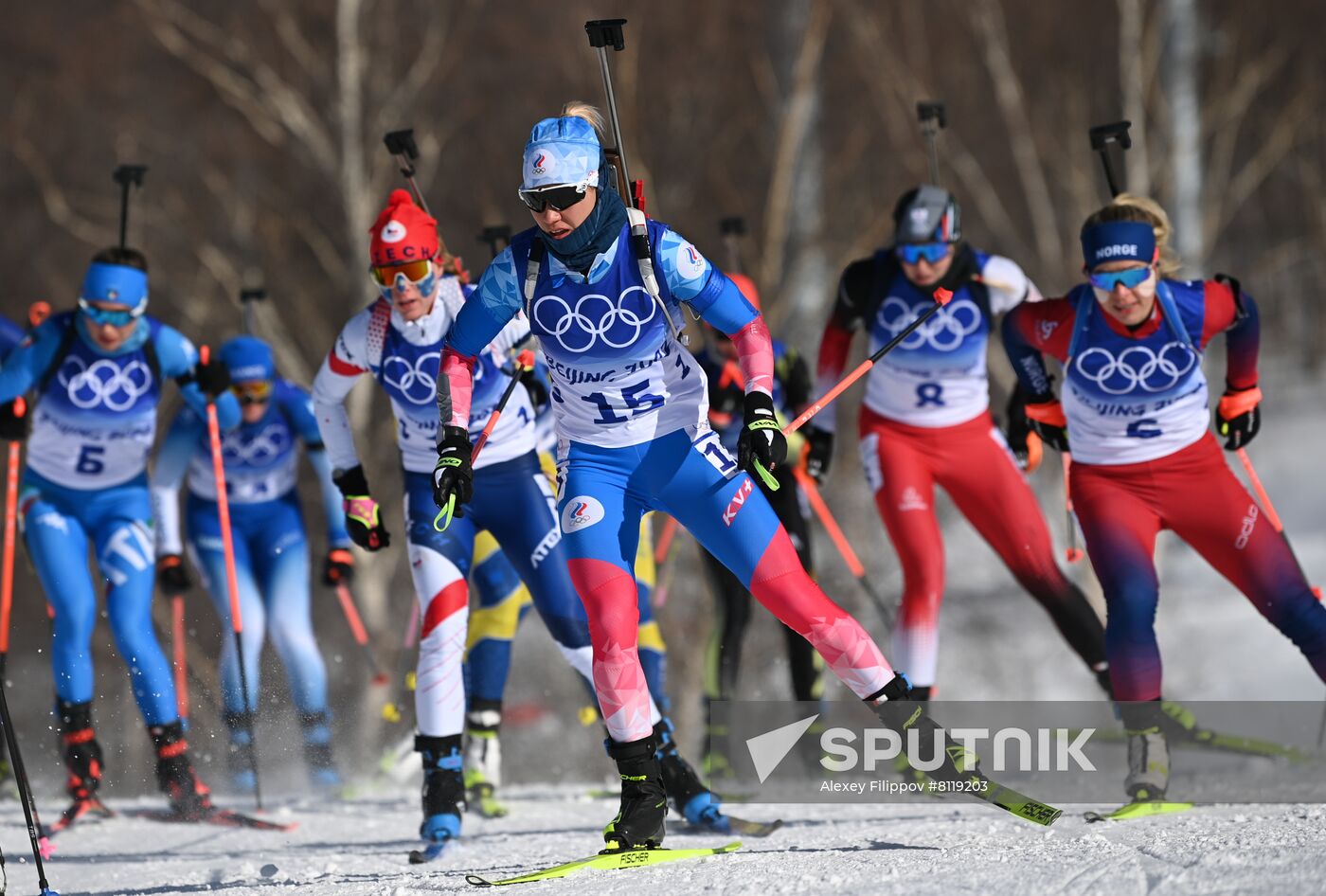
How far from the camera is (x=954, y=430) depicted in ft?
20.2

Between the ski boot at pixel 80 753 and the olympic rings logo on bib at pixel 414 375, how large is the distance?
2259 millimetres

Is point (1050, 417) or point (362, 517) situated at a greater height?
point (1050, 417)

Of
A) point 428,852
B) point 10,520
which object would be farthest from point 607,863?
point 10,520

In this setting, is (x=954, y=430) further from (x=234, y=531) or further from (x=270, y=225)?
(x=270, y=225)

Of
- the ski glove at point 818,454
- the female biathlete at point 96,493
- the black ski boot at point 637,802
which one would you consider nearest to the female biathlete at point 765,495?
the ski glove at point 818,454

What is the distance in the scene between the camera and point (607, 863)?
169 inches

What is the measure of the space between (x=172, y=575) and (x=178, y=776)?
1052 mm

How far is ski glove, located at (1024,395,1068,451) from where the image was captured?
5.66m

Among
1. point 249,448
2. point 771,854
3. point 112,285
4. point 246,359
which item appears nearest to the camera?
point 771,854

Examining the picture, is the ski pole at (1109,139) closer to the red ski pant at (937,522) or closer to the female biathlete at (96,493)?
the red ski pant at (937,522)

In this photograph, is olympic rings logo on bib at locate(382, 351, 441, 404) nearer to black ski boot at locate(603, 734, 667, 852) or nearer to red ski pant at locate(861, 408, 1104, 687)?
black ski boot at locate(603, 734, 667, 852)

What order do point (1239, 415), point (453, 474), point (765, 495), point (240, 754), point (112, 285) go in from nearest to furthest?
1. point (453, 474)
2. point (1239, 415)
3. point (112, 285)
4. point (765, 495)
5. point (240, 754)

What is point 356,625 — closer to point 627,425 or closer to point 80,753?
point 80,753

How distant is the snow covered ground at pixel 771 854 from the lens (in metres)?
3.77
